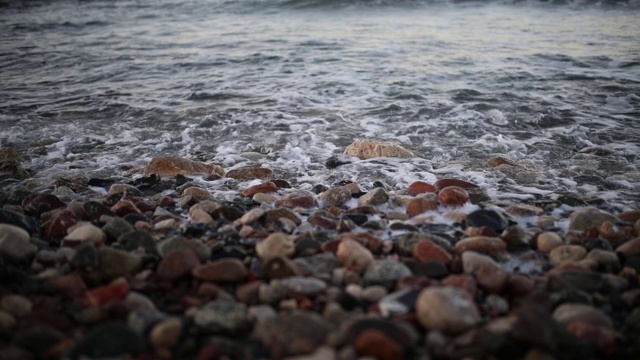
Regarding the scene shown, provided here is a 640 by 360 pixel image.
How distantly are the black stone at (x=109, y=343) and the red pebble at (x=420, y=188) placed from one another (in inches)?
93.6

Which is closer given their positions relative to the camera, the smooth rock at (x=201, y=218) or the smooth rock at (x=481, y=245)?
the smooth rock at (x=481, y=245)

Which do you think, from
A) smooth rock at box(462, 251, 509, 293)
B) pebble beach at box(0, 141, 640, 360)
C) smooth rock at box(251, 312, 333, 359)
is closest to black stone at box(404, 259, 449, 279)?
pebble beach at box(0, 141, 640, 360)

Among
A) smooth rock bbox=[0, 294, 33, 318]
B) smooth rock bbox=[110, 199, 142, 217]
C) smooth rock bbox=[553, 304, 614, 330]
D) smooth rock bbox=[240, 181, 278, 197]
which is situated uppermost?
smooth rock bbox=[0, 294, 33, 318]

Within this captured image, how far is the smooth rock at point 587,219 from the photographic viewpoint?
2871 mm

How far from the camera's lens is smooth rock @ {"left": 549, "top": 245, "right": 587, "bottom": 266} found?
2438 millimetres

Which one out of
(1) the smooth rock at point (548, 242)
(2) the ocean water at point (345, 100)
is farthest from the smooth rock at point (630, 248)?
(2) the ocean water at point (345, 100)

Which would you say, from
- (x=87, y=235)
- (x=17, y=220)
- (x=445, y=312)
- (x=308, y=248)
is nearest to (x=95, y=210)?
(x=17, y=220)

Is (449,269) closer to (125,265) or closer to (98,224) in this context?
(125,265)

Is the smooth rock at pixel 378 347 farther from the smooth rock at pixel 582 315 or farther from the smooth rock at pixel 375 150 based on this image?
the smooth rock at pixel 375 150

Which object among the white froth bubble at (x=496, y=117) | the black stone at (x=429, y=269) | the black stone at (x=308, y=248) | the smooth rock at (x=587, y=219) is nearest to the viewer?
the black stone at (x=429, y=269)

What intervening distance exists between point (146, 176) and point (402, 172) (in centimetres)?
213

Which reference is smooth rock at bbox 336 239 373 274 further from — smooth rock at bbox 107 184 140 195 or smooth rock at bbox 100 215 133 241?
smooth rock at bbox 107 184 140 195

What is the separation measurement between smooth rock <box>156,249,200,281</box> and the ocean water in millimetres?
1744

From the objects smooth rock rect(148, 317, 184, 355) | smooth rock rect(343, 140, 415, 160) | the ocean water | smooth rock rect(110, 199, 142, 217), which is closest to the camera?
smooth rock rect(148, 317, 184, 355)
